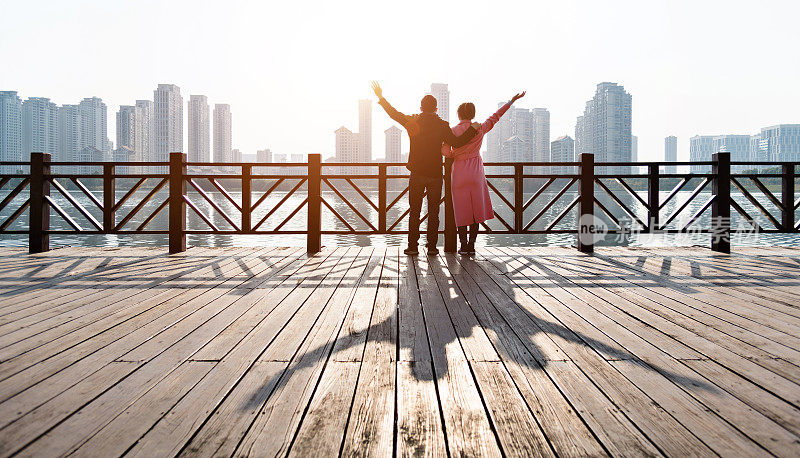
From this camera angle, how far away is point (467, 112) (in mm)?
5746

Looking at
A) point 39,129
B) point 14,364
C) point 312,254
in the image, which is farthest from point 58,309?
point 39,129

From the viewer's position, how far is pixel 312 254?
20.3 feet

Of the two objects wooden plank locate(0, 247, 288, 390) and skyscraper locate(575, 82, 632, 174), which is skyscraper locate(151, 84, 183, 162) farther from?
wooden plank locate(0, 247, 288, 390)

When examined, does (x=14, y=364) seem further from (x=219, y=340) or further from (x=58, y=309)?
(x=58, y=309)

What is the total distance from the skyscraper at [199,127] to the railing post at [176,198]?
100433 mm

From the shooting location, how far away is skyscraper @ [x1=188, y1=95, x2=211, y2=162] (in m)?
102

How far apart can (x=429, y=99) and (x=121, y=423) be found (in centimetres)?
492

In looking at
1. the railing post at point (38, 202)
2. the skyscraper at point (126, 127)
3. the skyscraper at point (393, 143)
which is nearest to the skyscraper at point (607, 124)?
the skyscraper at point (393, 143)

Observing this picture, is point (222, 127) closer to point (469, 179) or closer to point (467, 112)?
point (467, 112)

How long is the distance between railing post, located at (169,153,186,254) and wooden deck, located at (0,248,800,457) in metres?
2.05

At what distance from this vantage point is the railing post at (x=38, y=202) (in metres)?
6.29

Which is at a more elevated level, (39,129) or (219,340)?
(39,129)

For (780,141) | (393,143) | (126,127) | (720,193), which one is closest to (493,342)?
(720,193)

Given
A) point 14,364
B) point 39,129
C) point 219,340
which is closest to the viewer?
point 14,364
